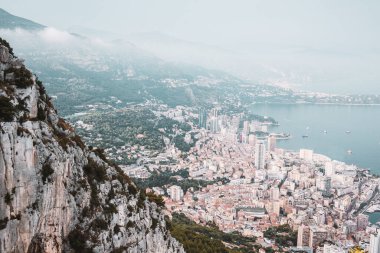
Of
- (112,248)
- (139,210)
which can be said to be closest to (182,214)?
(139,210)

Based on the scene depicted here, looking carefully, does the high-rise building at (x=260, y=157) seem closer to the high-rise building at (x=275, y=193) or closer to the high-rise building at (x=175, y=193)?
the high-rise building at (x=275, y=193)

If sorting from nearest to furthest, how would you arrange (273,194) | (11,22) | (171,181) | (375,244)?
(375,244), (171,181), (273,194), (11,22)

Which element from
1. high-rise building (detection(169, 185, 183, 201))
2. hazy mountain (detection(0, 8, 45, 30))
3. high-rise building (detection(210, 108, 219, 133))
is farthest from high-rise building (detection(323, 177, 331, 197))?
hazy mountain (detection(0, 8, 45, 30))

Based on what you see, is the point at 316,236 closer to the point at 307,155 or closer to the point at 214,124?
the point at 307,155

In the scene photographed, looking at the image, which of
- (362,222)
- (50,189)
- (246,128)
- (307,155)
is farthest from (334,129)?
(50,189)

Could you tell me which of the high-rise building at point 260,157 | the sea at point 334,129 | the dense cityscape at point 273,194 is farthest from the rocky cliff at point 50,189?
the high-rise building at point 260,157

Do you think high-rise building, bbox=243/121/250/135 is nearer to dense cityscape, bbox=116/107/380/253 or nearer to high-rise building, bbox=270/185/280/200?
dense cityscape, bbox=116/107/380/253
